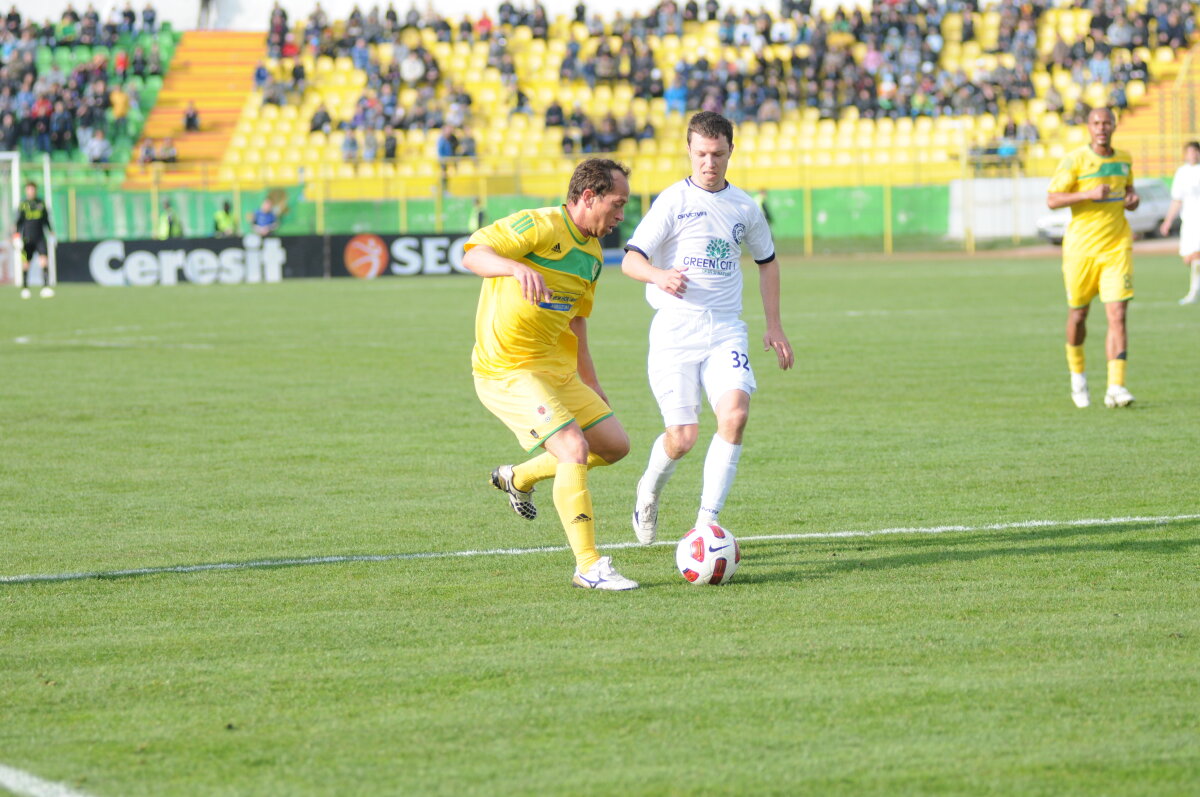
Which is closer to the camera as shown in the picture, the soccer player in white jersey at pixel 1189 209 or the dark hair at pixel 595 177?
the dark hair at pixel 595 177

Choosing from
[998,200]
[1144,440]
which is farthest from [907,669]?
[998,200]

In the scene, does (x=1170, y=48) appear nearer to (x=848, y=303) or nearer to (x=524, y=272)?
(x=848, y=303)

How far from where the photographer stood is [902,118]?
43.2 m

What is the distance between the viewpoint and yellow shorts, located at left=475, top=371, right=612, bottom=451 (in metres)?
6.60

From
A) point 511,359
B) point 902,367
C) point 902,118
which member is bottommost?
point 902,367

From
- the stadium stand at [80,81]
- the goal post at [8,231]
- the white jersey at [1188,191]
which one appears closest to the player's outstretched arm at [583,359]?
the white jersey at [1188,191]

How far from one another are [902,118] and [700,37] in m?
7.52

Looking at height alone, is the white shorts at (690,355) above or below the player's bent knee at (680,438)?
above

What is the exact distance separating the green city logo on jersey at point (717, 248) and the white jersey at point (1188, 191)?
13.7 meters

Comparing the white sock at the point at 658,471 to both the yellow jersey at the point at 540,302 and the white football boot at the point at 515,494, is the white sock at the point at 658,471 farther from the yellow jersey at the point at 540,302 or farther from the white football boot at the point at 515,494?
the yellow jersey at the point at 540,302

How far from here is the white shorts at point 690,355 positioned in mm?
7207

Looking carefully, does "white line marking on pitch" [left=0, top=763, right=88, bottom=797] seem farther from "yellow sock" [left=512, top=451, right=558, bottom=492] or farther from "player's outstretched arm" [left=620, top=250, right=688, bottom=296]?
"yellow sock" [left=512, top=451, right=558, bottom=492]

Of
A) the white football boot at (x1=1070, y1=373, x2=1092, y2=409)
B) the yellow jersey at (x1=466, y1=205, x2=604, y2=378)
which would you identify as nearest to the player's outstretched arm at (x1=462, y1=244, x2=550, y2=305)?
the yellow jersey at (x1=466, y1=205, x2=604, y2=378)

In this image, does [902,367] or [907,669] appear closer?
[907,669]
